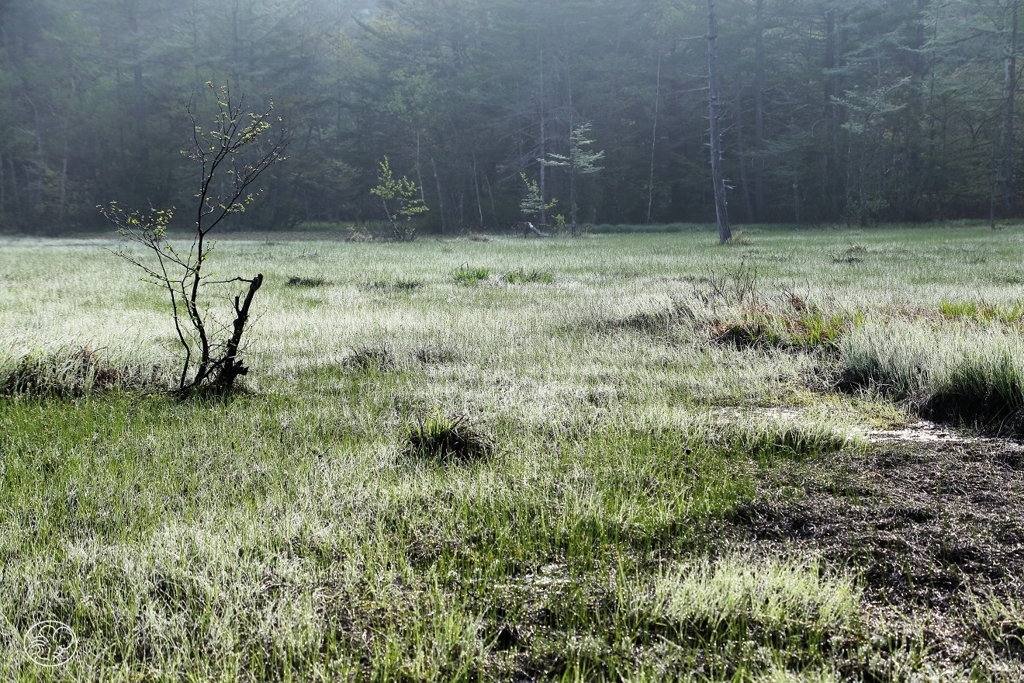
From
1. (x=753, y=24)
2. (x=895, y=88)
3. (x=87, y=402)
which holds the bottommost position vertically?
(x=87, y=402)

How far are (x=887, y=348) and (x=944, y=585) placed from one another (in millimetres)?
2907

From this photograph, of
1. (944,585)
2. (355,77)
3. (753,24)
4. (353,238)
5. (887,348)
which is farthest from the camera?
(355,77)

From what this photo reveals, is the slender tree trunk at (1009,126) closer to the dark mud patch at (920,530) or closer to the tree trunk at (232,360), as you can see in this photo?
the dark mud patch at (920,530)

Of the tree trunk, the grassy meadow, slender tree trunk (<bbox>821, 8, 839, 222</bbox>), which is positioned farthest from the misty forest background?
the tree trunk

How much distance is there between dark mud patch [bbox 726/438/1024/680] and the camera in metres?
1.83

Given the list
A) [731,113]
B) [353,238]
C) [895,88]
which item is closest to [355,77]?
[353,238]

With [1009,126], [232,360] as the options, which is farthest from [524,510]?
[1009,126]

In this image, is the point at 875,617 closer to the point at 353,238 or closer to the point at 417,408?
the point at 417,408

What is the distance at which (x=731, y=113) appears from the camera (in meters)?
43.9

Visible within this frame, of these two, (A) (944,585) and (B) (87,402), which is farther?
(B) (87,402)

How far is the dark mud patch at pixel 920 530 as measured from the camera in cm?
183

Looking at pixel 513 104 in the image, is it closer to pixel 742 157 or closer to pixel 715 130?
pixel 742 157

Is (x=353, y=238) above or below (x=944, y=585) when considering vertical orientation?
above

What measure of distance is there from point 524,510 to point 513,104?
4300cm
